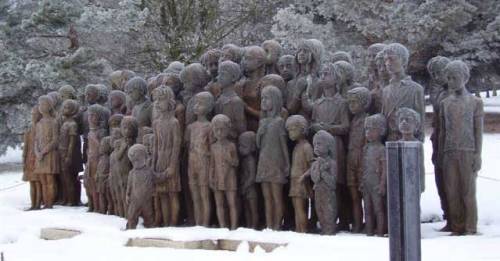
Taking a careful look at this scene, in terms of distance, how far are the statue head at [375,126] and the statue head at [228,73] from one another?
5.51ft

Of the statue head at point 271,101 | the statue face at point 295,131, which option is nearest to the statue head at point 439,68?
the statue face at point 295,131

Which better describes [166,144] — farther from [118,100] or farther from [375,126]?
[375,126]

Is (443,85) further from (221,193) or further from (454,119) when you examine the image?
(221,193)

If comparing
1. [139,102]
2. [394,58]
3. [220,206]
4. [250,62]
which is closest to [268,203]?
[220,206]

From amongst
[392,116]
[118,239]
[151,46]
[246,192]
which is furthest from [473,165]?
[151,46]

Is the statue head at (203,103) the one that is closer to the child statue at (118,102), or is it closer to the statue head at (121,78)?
the child statue at (118,102)

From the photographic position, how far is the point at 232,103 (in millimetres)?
8734

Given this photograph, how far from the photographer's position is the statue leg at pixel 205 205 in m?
8.66

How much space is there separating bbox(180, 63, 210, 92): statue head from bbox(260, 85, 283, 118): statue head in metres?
0.99

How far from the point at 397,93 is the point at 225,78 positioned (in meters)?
1.93

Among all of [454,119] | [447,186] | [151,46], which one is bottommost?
[447,186]

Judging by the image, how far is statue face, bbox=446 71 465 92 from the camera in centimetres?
793

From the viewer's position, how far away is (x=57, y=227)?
8.95m

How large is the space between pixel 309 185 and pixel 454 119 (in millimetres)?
1612
